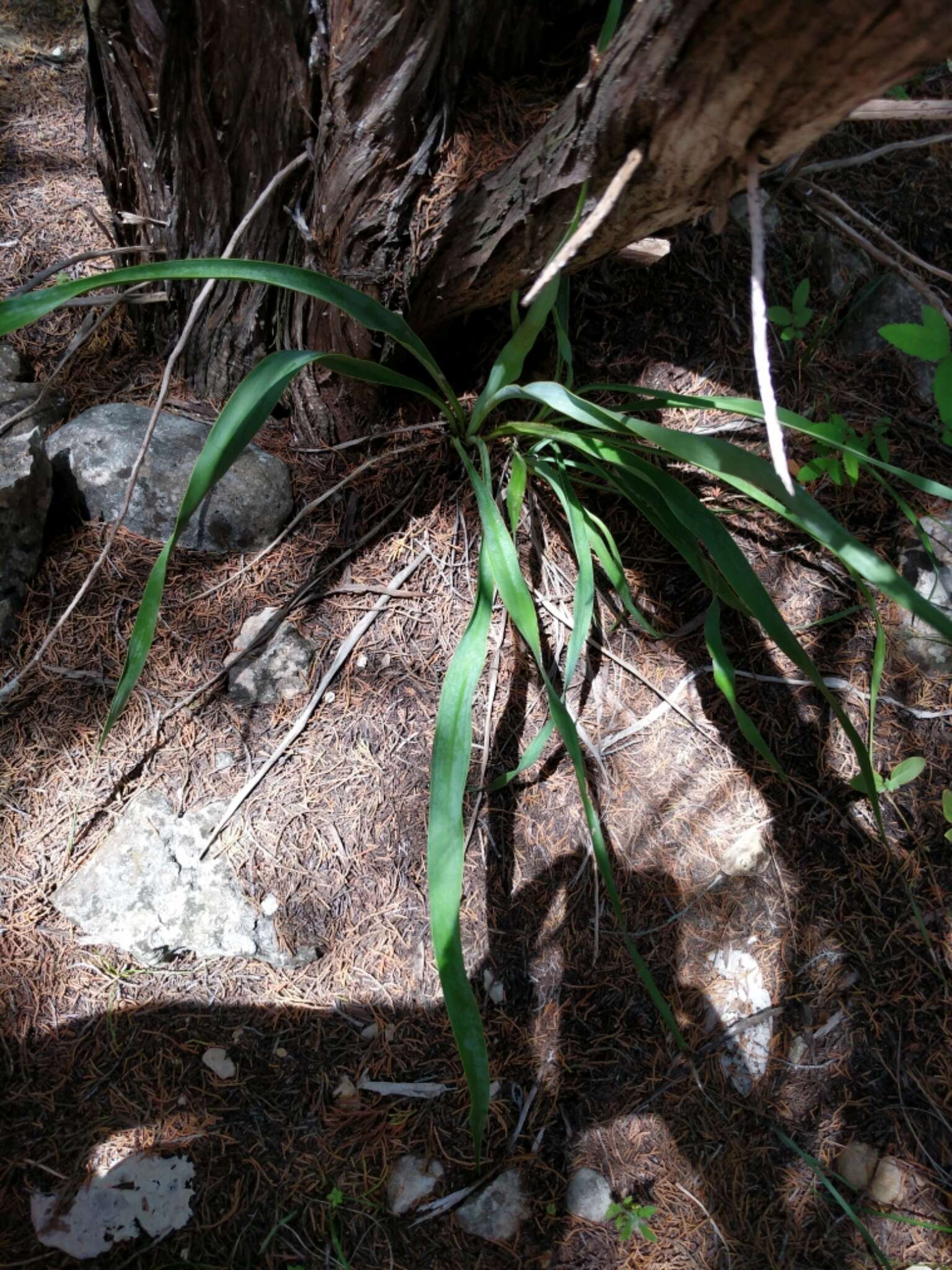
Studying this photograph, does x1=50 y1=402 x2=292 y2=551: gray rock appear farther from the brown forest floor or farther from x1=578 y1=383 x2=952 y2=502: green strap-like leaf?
x1=578 y1=383 x2=952 y2=502: green strap-like leaf

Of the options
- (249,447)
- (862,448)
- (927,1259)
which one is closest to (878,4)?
(862,448)

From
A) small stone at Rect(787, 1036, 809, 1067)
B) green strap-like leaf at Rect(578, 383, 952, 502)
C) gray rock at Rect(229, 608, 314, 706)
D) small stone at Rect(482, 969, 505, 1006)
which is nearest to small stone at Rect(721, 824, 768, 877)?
small stone at Rect(787, 1036, 809, 1067)

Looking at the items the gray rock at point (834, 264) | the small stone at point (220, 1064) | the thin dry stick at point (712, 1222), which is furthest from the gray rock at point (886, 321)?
the small stone at point (220, 1064)

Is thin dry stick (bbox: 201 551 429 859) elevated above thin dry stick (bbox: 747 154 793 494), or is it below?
below

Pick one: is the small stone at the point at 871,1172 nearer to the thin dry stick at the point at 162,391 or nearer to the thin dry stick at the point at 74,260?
the thin dry stick at the point at 162,391

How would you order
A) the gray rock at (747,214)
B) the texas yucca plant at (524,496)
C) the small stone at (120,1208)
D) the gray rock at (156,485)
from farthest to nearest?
1. the gray rock at (747,214)
2. the gray rock at (156,485)
3. the small stone at (120,1208)
4. the texas yucca plant at (524,496)

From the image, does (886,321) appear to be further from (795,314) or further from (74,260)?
(74,260)
